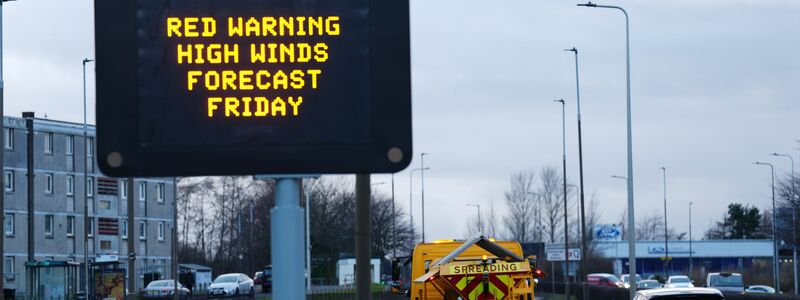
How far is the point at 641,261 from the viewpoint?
144 metres

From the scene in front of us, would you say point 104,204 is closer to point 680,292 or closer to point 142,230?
point 142,230

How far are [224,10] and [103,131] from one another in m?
0.97

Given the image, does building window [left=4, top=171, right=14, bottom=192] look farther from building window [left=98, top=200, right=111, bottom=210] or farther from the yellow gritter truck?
the yellow gritter truck

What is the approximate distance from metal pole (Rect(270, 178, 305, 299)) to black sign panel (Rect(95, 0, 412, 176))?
0.49 feet

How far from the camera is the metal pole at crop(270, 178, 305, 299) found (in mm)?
8414

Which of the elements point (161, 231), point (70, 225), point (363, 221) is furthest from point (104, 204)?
point (363, 221)

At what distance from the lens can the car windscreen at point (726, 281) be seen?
2594 inches

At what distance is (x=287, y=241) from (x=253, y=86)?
86cm

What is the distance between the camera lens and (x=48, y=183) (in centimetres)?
9494

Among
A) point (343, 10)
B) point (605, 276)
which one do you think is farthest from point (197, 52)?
point (605, 276)

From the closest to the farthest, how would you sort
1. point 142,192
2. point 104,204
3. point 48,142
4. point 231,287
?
point 231,287, point 48,142, point 104,204, point 142,192

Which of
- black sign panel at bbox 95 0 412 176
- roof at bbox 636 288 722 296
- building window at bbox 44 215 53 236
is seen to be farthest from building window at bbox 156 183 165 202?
black sign panel at bbox 95 0 412 176

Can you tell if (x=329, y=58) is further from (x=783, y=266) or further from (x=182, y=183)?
(x=182, y=183)

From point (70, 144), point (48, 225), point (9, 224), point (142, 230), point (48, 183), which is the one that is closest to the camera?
point (9, 224)
